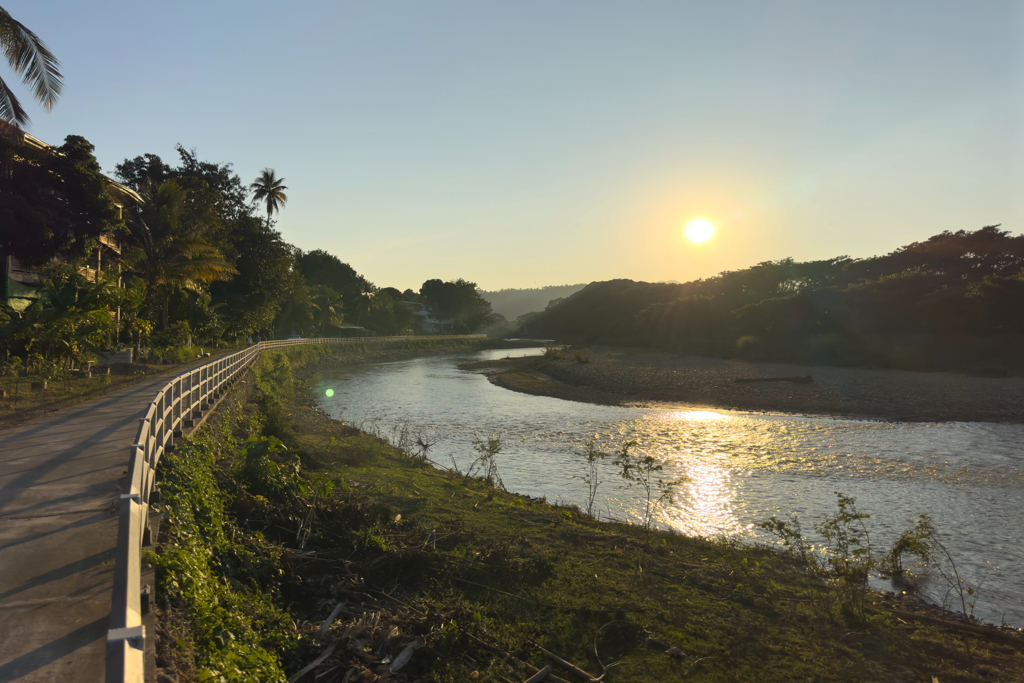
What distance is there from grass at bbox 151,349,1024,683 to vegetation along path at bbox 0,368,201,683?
480 millimetres

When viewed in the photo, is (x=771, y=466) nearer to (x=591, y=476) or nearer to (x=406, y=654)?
(x=591, y=476)

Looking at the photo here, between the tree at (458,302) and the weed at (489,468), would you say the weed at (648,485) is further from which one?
the tree at (458,302)

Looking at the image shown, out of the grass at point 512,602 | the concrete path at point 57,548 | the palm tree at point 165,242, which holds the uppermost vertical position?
the palm tree at point 165,242

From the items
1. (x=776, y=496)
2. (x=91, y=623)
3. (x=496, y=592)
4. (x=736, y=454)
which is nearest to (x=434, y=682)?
(x=496, y=592)

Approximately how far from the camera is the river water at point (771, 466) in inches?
396

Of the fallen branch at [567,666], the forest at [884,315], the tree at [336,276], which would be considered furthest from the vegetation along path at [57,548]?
the tree at [336,276]

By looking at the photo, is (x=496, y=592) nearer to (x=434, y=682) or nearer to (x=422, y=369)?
(x=434, y=682)

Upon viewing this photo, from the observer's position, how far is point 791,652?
5.93 meters

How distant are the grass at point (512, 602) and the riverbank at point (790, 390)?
57.5 feet

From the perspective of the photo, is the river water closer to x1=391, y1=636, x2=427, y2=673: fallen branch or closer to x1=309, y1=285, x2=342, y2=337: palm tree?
x1=391, y1=636, x2=427, y2=673: fallen branch

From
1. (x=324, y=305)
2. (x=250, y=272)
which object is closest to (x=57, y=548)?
(x=250, y=272)

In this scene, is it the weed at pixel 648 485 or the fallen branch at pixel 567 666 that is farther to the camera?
the weed at pixel 648 485

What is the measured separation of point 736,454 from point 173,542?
47.8ft

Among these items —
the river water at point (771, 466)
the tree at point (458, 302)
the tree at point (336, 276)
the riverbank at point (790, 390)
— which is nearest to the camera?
the river water at point (771, 466)
